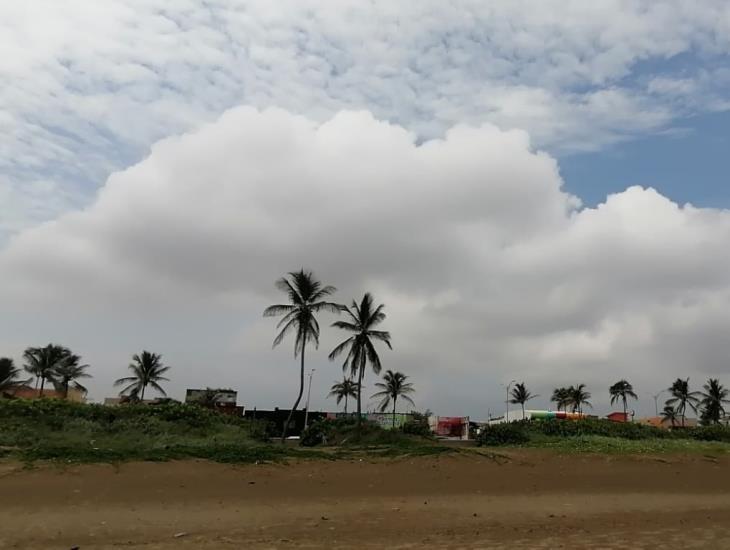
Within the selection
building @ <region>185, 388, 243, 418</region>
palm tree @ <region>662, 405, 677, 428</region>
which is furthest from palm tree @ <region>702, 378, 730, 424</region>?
building @ <region>185, 388, 243, 418</region>

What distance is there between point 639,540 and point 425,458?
386 inches

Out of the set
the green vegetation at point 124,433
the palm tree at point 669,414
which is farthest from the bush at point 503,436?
the palm tree at point 669,414

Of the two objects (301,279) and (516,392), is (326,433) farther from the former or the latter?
(516,392)

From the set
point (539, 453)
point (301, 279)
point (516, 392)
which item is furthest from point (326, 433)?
point (516, 392)

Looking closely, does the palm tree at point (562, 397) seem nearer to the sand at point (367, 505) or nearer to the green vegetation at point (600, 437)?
the green vegetation at point (600, 437)

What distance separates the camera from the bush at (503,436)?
33.3 metres

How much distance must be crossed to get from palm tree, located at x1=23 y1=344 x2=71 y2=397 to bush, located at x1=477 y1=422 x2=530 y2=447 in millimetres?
42129

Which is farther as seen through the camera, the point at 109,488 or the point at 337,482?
the point at 337,482

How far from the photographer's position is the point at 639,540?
502 inches

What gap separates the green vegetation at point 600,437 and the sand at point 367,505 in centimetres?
601

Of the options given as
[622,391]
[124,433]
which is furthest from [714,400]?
[124,433]

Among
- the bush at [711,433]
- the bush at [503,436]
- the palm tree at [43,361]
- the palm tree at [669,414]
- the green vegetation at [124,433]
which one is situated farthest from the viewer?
the palm tree at [669,414]

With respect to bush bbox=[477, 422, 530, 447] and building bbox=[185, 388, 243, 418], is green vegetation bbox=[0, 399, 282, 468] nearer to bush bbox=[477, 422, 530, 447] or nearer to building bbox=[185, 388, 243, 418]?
bush bbox=[477, 422, 530, 447]

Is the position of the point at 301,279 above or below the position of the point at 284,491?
above
